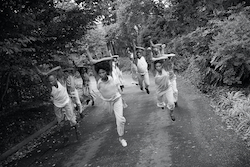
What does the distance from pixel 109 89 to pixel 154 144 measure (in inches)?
70.3

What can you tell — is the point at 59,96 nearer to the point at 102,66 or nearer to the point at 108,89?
the point at 108,89

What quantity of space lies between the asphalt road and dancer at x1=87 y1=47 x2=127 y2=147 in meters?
0.67

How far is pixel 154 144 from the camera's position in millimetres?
6227

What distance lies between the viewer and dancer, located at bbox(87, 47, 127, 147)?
602cm

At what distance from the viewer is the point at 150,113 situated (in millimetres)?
9016

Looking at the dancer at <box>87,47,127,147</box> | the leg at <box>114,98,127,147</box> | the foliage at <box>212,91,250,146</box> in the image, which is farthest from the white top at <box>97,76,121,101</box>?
the foliage at <box>212,91,250,146</box>

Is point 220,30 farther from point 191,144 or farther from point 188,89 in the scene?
point 191,144

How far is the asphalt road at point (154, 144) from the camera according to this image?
Answer: 5250mm

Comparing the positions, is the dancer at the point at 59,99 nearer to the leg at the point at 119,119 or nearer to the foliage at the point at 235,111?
the leg at the point at 119,119

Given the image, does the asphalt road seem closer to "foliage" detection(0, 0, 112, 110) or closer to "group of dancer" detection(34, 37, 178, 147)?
"group of dancer" detection(34, 37, 178, 147)

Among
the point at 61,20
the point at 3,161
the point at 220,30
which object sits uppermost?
the point at 61,20

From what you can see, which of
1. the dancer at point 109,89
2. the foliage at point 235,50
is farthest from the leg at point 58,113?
the foliage at point 235,50

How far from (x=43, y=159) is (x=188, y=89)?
7.38 metres

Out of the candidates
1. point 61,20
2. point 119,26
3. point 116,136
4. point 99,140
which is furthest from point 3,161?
point 119,26
